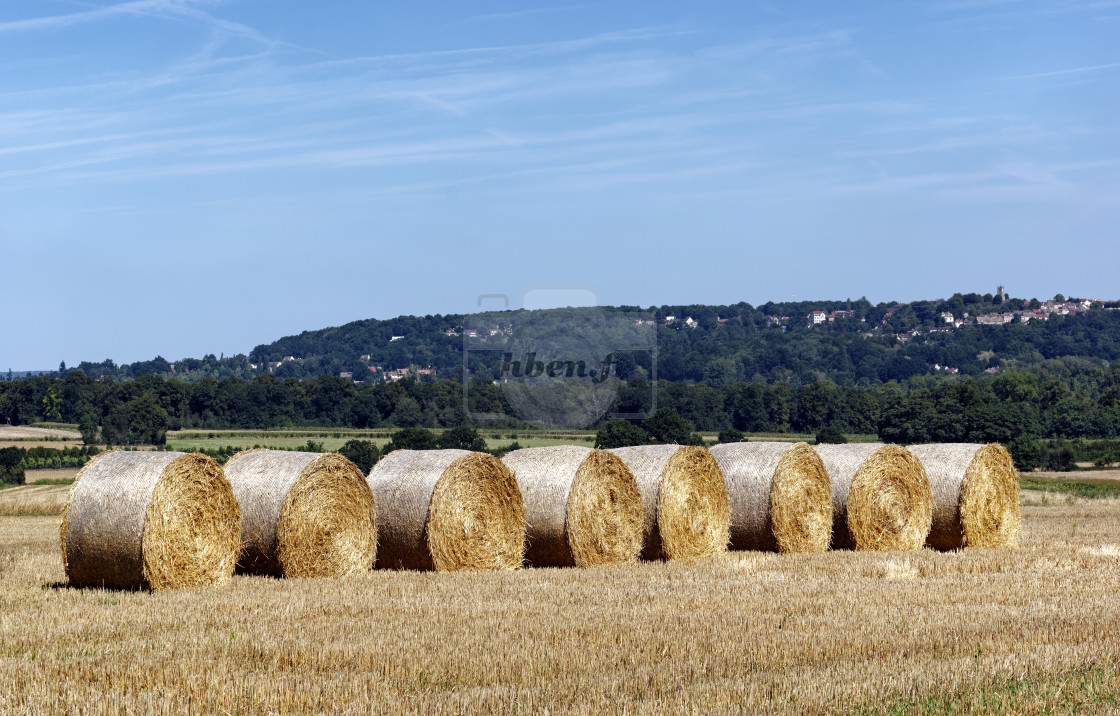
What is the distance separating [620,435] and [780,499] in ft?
101

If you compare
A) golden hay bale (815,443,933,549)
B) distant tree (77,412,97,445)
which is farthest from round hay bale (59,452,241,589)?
distant tree (77,412,97,445)

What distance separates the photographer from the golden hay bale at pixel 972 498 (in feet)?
67.2

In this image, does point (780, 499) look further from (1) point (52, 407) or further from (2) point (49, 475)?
(1) point (52, 407)

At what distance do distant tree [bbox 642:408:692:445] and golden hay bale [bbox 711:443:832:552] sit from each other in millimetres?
31194

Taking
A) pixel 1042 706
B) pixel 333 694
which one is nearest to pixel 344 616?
pixel 333 694

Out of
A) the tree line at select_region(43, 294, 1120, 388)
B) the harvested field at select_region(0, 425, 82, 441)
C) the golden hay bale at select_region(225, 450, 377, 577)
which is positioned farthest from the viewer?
the tree line at select_region(43, 294, 1120, 388)

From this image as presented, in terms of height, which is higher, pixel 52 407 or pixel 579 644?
pixel 52 407

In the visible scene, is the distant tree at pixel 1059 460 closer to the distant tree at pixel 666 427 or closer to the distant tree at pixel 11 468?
the distant tree at pixel 666 427

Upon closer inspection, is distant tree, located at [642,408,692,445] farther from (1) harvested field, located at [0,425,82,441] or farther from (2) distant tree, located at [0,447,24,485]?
(1) harvested field, located at [0,425,82,441]

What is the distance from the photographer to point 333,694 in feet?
27.0

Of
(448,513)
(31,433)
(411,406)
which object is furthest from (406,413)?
(448,513)

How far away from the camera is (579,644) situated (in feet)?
32.9

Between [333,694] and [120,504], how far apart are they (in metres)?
6.75

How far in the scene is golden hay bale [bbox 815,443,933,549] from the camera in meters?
19.8
